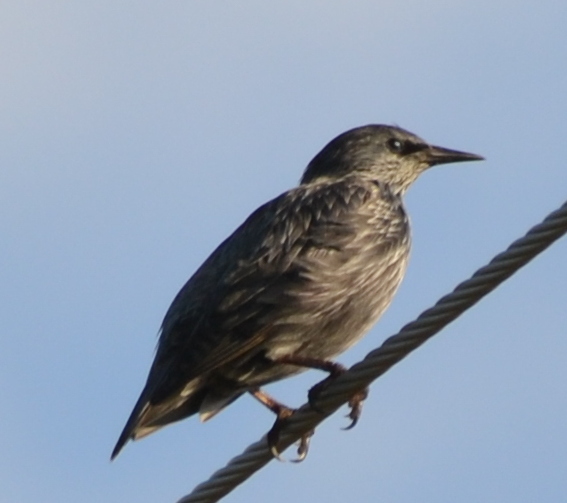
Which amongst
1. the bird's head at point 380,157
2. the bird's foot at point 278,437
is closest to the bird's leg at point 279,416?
the bird's foot at point 278,437

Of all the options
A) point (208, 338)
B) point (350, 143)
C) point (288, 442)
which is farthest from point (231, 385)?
point (350, 143)

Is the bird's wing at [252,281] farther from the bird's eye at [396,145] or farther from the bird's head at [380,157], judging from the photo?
the bird's eye at [396,145]

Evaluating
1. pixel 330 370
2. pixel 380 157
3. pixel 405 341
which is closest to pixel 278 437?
pixel 330 370

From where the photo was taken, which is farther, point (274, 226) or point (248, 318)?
point (274, 226)

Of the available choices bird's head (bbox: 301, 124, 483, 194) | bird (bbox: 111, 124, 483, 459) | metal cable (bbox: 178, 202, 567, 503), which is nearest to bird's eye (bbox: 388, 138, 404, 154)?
bird's head (bbox: 301, 124, 483, 194)

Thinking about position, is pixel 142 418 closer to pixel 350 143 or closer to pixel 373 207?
pixel 373 207

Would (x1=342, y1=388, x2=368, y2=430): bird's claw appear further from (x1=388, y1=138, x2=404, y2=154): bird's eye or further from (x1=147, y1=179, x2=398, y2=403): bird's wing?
(x1=388, y1=138, x2=404, y2=154): bird's eye
